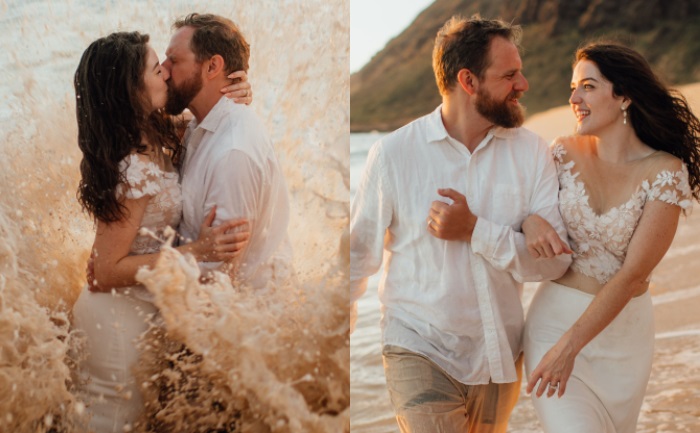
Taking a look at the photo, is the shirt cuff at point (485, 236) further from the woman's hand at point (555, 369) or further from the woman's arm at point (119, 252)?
the woman's arm at point (119, 252)

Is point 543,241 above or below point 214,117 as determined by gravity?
below

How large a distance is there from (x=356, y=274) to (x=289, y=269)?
41 centimetres

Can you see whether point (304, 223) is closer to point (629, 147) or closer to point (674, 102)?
point (629, 147)

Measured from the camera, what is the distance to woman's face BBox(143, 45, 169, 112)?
197 cm

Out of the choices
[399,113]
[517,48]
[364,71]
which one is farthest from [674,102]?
[364,71]

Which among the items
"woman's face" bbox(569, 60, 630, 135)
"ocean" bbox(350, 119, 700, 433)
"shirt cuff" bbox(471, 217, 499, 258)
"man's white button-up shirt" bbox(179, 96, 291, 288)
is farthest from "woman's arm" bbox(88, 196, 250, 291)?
"ocean" bbox(350, 119, 700, 433)

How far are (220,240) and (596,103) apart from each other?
3.77 feet

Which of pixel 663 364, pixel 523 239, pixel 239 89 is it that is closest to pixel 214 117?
pixel 239 89

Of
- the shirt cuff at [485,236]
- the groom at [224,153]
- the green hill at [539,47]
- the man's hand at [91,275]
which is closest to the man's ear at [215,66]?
the groom at [224,153]

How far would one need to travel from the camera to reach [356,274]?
2.55 metres

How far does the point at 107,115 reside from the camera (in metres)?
1.94

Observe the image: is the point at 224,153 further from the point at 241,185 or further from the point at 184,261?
the point at 184,261

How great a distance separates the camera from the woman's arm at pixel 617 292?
7.85ft

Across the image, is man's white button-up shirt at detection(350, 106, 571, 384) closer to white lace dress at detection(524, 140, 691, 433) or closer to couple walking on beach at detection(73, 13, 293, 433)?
white lace dress at detection(524, 140, 691, 433)
